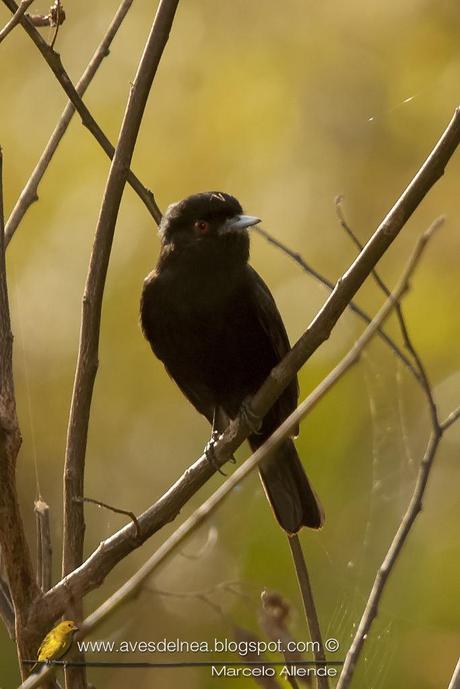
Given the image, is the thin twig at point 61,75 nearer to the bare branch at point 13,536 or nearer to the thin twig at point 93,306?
the thin twig at point 93,306

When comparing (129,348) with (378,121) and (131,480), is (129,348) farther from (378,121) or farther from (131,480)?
(378,121)

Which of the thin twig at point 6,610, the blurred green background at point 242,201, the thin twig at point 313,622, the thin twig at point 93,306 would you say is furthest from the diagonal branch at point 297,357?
the blurred green background at point 242,201

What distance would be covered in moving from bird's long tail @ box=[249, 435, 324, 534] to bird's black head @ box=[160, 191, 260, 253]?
0.87 m

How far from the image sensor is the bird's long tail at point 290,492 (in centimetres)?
434

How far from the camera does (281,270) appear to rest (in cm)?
625

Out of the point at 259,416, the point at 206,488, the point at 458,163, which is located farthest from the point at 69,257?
the point at 259,416

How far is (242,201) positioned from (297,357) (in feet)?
12.1

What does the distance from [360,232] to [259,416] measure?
3100 millimetres

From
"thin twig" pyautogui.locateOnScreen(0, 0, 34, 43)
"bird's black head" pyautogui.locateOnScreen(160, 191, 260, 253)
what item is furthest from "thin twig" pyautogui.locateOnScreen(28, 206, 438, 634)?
"bird's black head" pyautogui.locateOnScreen(160, 191, 260, 253)

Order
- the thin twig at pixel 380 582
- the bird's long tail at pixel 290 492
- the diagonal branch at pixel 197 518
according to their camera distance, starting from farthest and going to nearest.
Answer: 1. the bird's long tail at pixel 290 492
2. the thin twig at pixel 380 582
3. the diagonal branch at pixel 197 518

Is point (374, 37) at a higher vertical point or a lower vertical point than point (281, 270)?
higher

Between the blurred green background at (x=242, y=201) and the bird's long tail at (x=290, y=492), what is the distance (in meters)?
0.16

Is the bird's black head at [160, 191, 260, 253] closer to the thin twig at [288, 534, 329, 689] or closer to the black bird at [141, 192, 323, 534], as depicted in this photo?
the black bird at [141, 192, 323, 534]

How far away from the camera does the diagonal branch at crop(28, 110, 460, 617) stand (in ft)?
8.67
